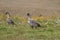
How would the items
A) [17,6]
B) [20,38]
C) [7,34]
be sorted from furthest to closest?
[17,6]
[7,34]
[20,38]

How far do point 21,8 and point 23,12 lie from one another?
3.92 ft

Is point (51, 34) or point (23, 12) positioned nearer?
point (51, 34)

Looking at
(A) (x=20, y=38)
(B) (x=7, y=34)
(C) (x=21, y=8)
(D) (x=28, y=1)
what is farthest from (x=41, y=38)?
(D) (x=28, y=1)

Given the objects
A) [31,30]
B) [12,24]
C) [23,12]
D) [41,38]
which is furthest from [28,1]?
[41,38]

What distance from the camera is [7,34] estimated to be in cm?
1052

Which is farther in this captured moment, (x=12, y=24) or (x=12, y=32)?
(x=12, y=24)

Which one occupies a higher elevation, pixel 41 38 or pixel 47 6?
pixel 41 38

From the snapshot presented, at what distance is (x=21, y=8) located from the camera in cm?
1936

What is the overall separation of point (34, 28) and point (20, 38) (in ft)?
7.49

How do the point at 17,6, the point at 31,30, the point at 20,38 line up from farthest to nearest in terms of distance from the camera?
the point at 17,6, the point at 31,30, the point at 20,38

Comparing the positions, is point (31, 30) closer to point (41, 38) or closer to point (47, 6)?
point (41, 38)

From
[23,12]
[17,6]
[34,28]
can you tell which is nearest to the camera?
[34,28]

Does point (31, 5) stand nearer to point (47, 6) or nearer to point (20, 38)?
point (47, 6)

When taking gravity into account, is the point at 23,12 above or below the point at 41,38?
below
